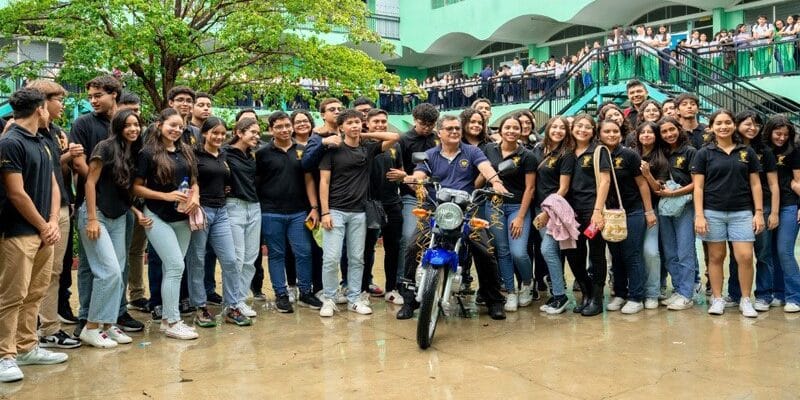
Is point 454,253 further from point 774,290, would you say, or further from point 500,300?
point 774,290

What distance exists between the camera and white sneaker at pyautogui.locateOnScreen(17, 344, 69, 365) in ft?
16.5

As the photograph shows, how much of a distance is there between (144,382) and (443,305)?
216 cm

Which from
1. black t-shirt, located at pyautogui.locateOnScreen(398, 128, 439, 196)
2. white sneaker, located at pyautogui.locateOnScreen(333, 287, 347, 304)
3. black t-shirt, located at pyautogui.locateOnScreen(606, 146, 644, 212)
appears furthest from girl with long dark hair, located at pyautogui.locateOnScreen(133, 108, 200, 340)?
black t-shirt, located at pyautogui.locateOnScreen(606, 146, 644, 212)

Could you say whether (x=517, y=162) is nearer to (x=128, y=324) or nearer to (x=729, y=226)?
(x=729, y=226)

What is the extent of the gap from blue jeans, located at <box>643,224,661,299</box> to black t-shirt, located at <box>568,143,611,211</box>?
2.10 ft

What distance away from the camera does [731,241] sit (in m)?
6.49

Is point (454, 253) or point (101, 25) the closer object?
point (454, 253)

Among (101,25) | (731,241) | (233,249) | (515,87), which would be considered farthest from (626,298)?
(515,87)

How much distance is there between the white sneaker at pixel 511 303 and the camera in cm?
684

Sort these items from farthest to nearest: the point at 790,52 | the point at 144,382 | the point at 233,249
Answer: the point at 790,52 → the point at 233,249 → the point at 144,382

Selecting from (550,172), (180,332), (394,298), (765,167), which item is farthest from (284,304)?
(765,167)

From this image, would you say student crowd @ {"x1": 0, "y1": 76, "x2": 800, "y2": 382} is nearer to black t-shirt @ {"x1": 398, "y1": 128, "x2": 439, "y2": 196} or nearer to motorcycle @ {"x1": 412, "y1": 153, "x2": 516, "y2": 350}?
black t-shirt @ {"x1": 398, "y1": 128, "x2": 439, "y2": 196}

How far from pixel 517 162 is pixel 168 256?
10.0ft

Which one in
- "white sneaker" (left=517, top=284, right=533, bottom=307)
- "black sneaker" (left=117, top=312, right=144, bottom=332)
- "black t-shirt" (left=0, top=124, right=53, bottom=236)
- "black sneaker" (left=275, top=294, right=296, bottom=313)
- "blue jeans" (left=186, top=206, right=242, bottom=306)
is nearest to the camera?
"black t-shirt" (left=0, top=124, right=53, bottom=236)
